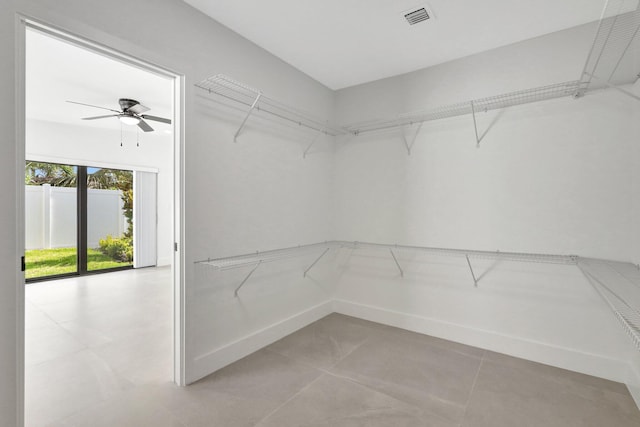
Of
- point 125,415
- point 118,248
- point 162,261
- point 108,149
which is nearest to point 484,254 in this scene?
point 125,415

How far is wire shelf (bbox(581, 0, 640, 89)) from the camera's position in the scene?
138 centimetres

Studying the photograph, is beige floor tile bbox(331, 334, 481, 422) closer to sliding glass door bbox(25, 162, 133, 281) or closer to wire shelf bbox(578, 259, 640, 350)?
wire shelf bbox(578, 259, 640, 350)

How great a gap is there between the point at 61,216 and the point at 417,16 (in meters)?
6.28

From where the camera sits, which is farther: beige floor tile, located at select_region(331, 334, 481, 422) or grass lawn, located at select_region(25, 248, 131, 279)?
grass lawn, located at select_region(25, 248, 131, 279)

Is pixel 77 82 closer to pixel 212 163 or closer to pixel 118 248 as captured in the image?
pixel 212 163

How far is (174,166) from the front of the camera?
205 centimetres

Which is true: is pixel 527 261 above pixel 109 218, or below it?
below

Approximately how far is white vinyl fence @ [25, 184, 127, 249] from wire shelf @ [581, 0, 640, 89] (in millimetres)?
6980

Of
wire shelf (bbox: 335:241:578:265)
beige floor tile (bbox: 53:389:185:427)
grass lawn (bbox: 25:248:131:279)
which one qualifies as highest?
wire shelf (bbox: 335:241:578:265)

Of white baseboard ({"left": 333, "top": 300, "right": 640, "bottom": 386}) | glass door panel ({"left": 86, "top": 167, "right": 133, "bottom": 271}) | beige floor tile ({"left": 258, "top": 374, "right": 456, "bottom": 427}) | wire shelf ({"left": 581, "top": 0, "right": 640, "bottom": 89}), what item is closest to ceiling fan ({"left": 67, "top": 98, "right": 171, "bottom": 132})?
glass door panel ({"left": 86, "top": 167, "right": 133, "bottom": 271})

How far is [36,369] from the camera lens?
2.29 metres

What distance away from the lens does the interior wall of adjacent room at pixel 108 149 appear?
4809 millimetres

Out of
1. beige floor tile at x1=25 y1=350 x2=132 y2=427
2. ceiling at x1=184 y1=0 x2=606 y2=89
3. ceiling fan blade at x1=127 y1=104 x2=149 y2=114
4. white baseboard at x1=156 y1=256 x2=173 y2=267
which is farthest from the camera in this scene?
white baseboard at x1=156 y1=256 x2=173 y2=267

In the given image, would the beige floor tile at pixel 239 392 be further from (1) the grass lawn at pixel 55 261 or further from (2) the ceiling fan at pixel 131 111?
(1) the grass lawn at pixel 55 261
